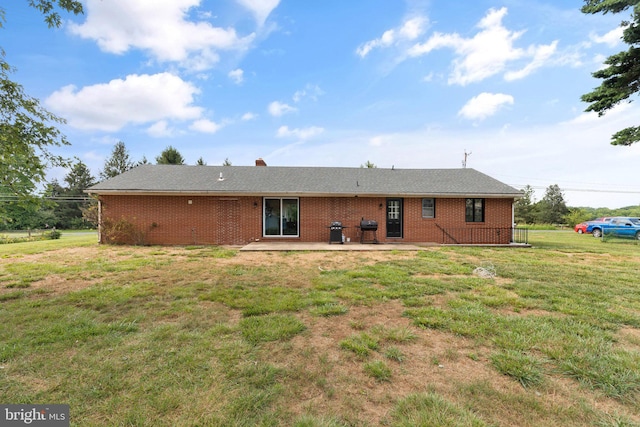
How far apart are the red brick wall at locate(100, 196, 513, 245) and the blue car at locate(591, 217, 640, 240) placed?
11043 mm

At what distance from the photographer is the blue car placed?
16812mm

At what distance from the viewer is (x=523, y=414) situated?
1978 mm

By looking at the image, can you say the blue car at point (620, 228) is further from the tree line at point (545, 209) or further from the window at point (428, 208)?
the tree line at point (545, 209)

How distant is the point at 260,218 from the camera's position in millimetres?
12492

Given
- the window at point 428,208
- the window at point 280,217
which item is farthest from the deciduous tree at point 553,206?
the window at point 280,217

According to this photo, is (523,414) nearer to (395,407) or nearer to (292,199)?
(395,407)

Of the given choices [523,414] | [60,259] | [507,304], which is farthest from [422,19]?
[60,259]

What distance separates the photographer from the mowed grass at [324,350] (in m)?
2.02

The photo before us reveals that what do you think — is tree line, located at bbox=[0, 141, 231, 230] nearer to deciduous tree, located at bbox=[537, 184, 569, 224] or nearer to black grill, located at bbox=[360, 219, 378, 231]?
black grill, located at bbox=[360, 219, 378, 231]

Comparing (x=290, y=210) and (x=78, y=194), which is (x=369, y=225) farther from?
(x=78, y=194)

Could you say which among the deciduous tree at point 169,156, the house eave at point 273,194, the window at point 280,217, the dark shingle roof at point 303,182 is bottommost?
the window at point 280,217

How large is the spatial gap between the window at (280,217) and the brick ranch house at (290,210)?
5cm

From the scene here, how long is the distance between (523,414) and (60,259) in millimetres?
11238

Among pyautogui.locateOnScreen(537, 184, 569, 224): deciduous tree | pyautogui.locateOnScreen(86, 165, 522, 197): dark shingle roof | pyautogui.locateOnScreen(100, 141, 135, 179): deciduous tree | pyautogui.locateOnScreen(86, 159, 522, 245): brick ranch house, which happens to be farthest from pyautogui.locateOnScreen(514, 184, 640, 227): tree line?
pyautogui.locateOnScreen(100, 141, 135, 179): deciduous tree
